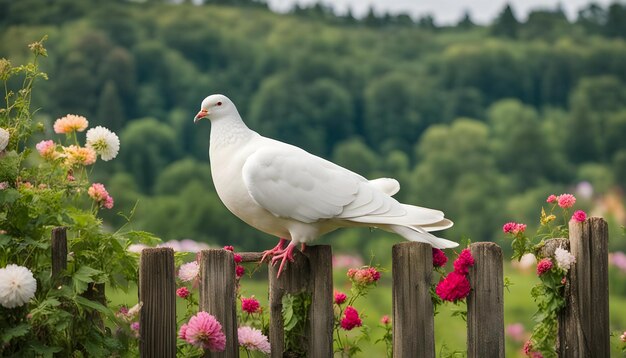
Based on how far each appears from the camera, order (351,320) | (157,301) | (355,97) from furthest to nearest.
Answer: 1. (355,97)
2. (351,320)
3. (157,301)

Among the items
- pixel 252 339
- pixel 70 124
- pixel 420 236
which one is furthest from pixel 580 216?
pixel 70 124

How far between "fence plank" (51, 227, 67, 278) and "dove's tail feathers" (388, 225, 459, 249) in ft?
4.42

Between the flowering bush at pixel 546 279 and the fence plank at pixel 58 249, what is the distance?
1.69 meters

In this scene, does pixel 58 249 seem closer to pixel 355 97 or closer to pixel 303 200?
pixel 303 200

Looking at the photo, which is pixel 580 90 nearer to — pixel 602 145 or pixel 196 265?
pixel 602 145

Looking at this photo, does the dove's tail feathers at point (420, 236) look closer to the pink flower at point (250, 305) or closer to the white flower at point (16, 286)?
the pink flower at point (250, 305)

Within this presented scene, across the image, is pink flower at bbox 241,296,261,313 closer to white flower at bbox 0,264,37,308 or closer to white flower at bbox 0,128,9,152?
white flower at bbox 0,264,37,308

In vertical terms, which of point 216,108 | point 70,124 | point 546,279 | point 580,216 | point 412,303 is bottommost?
point 412,303

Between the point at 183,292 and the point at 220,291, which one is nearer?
the point at 220,291

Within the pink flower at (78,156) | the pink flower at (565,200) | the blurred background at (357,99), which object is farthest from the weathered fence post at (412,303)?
the blurred background at (357,99)

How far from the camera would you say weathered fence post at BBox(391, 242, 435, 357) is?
395cm

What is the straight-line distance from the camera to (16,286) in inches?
140

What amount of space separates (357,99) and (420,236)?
66.7m

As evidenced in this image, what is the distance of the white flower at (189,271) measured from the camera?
4102mm
